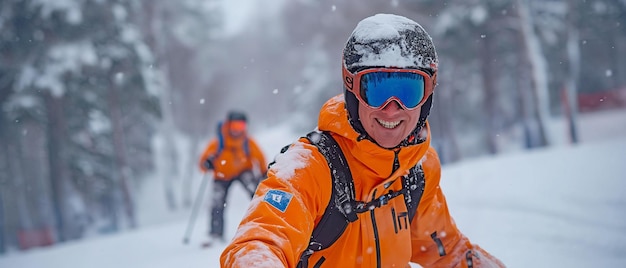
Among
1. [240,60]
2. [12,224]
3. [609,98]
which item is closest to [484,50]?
[609,98]

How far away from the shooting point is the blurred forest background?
639 inches

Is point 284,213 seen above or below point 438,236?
above

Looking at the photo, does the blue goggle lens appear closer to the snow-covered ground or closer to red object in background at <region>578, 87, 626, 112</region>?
the snow-covered ground

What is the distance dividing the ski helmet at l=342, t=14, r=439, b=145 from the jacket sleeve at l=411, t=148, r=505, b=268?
40 centimetres

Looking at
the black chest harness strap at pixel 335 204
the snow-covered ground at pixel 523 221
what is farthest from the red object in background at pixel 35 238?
the black chest harness strap at pixel 335 204

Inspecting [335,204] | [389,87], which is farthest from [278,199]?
[389,87]

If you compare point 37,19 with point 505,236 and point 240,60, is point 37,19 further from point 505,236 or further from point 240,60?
point 240,60

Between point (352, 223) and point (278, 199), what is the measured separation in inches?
16.0

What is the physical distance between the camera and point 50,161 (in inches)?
694

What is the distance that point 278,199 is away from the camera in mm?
1786

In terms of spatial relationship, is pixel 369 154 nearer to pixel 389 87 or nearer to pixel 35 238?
pixel 389 87

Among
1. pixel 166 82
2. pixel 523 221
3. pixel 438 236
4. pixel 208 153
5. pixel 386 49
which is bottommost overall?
pixel 523 221

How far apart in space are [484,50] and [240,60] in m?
37.8

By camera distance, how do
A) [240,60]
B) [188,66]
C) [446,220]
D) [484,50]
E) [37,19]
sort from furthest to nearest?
[240,60] → [188,66] → [484,50] → [37,19] → [446,220]
